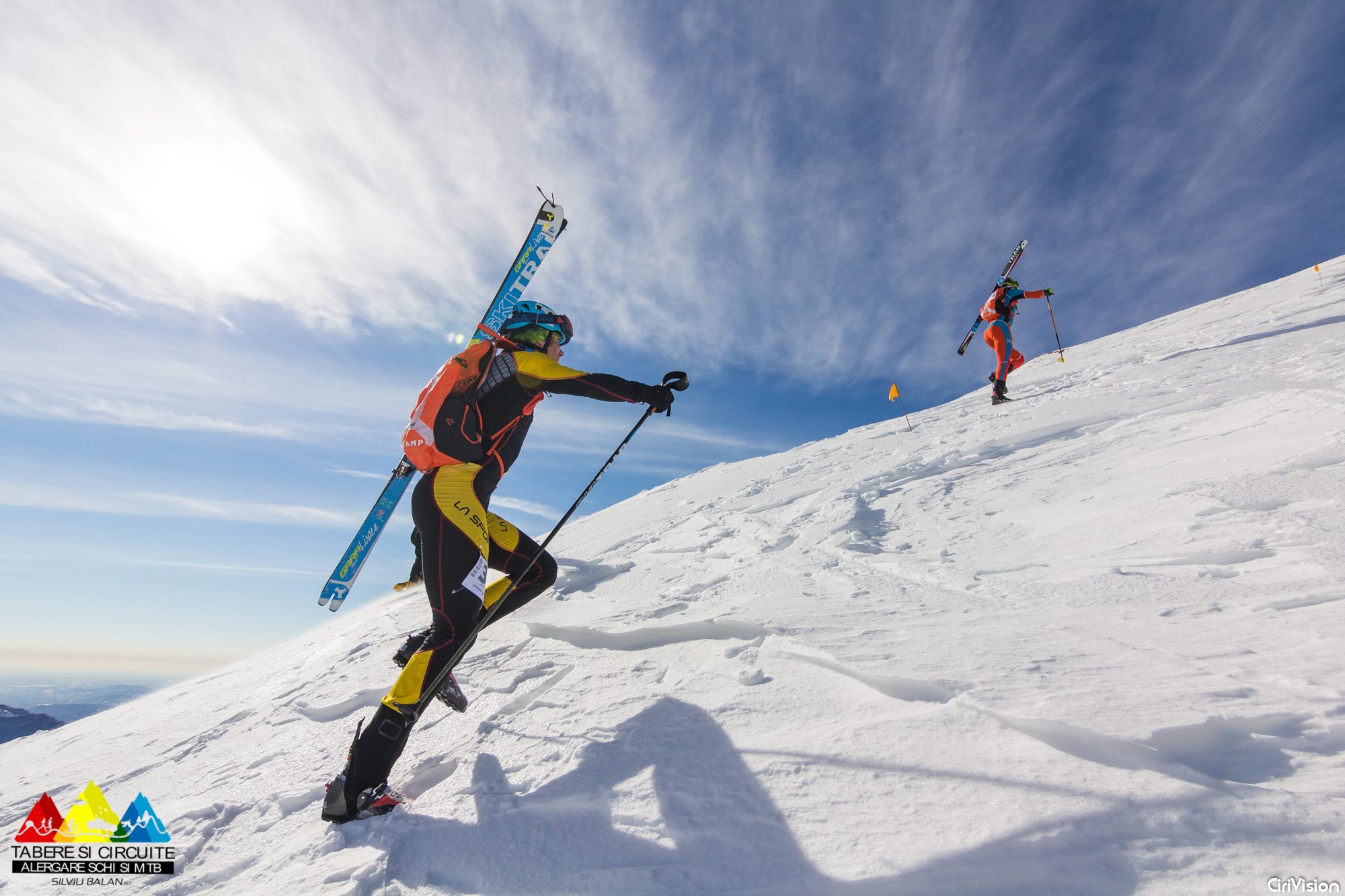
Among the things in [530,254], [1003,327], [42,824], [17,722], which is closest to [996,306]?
[1003,327]

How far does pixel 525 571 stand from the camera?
3.46 metres

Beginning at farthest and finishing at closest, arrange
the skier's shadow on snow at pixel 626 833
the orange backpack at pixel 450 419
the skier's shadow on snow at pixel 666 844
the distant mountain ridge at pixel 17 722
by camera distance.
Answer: the distant mountain ridge at pixel 17 722 → the orange backpack at pixel 450 419 → the skier's shadow on snow at pixel 626 833 → the skier's shadow on snow at pixel 666 844

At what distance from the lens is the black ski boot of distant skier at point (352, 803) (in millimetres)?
2363

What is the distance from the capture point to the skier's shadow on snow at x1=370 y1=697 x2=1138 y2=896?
1.48m

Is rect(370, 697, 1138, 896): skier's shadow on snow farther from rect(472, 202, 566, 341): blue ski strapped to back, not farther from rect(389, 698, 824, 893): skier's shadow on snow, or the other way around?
rect(472, 202, 566, 341): blue ski strapped to back

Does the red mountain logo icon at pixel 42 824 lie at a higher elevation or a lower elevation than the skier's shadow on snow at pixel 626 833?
lower

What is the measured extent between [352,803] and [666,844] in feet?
4.84

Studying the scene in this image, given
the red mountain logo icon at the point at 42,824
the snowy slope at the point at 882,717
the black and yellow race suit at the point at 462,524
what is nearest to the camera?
the snowy slope at the point at 882,717

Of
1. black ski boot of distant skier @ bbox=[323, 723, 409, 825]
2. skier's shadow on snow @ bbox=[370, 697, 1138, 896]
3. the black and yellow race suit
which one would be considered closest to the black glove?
the black and yellow race suit

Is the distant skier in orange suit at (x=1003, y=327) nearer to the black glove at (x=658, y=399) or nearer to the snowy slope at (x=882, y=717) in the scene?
the snowy slope at (x=882, y=717)

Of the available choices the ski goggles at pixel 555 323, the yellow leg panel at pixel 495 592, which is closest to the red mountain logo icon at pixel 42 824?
the yellow leg panel at pixel 495 592

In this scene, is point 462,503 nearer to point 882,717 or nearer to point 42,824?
point 882,717

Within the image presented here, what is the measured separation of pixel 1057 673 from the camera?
220 cm

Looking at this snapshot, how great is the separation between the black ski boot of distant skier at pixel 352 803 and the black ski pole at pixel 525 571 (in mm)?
325
